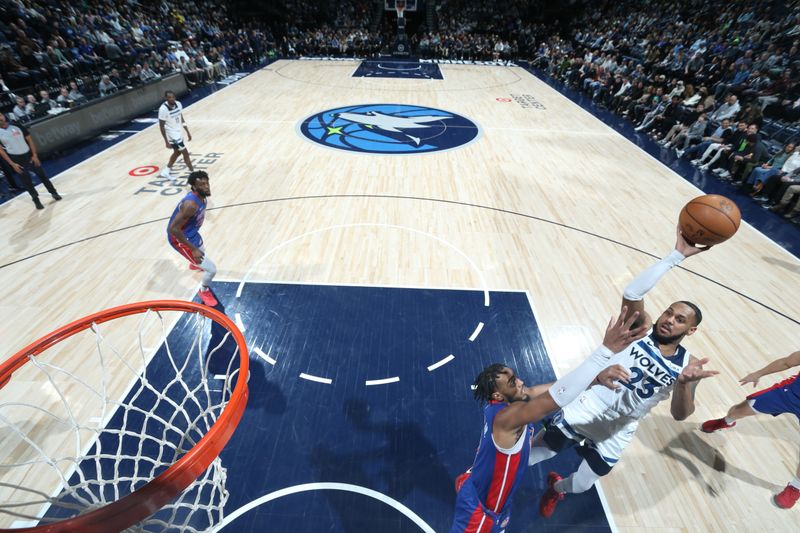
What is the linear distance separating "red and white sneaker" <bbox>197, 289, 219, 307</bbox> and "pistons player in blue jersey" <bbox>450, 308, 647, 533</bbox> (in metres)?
3.75

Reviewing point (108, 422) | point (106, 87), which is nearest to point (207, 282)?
point (108, 422)

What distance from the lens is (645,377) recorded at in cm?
259

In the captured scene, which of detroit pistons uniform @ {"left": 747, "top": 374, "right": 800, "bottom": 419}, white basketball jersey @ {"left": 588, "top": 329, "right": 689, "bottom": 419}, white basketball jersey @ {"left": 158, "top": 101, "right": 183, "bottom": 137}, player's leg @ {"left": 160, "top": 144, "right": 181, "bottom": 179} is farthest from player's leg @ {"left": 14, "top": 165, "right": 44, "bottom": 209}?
detroit pistons uniform @ {"left": 747, "top": 374, "right": 800, "bottom": 419}

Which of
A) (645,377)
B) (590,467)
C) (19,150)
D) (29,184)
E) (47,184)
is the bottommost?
(47,184)

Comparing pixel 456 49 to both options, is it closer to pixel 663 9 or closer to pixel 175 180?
pixel 663 9

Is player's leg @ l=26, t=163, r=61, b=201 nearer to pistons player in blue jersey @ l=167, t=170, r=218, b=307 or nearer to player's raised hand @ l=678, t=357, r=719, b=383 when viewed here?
pistons player in blue jersey @ l=167, t=170, r=218, b=307

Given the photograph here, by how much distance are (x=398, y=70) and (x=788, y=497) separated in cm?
2031

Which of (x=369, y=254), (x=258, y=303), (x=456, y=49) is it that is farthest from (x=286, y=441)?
(x=456, y=49)

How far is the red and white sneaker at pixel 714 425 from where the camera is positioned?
12.1 ft

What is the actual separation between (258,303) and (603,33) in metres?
24.5

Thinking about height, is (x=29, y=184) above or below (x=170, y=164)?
above

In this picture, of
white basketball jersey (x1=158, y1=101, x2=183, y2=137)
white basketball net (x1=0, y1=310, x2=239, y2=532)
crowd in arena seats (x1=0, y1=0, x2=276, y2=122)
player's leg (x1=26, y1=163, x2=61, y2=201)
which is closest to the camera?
white basketball net (x1=0, y1=310, x2=239, y2=532)

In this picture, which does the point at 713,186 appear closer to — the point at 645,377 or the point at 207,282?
the point at 645,377

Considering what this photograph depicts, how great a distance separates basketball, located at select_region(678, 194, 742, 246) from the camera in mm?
2541
